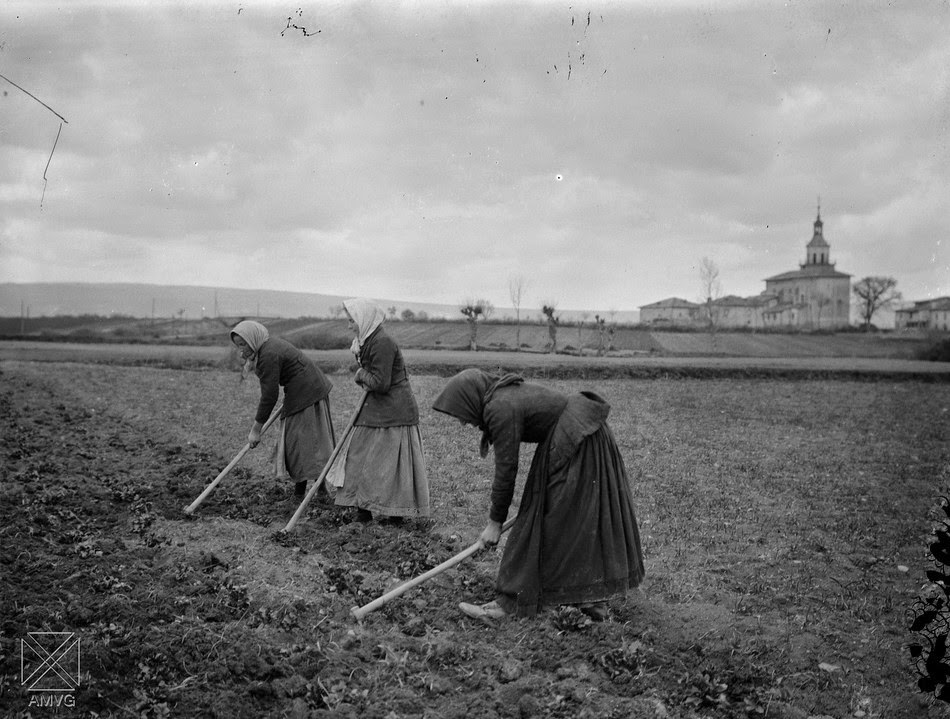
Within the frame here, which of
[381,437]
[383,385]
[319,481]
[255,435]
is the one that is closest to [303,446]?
[255,435]

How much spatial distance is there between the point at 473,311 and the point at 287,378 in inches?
1298

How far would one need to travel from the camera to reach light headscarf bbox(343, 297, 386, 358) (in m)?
6.99

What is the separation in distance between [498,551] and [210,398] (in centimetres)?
1349

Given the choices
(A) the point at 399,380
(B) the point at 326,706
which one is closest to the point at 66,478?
(A) the point at 399,380

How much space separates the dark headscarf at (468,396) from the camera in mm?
4699

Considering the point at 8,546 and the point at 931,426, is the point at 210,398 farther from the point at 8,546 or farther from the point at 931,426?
the point at 931,426

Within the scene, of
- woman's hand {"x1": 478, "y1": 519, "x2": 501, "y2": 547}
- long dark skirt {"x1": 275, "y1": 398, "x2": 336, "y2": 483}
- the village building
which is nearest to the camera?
woman's hand {"x1": 478, "y1": 519, "x2": 501, "y2": 547}

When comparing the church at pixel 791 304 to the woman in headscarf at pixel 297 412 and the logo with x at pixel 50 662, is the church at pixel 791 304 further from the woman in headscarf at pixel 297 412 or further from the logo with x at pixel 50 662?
the logo with x at pixel 50 662

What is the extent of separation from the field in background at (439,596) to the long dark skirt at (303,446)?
16.1 inches

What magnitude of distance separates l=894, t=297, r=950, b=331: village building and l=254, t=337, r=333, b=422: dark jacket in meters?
9.92

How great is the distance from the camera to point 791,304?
79.8 metres

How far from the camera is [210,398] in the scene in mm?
18188

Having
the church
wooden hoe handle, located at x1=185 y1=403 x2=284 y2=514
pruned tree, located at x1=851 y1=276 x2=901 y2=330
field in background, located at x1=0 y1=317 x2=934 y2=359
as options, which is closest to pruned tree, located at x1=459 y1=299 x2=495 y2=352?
field in background, located at x1=0 y1=317 x2=934 y2=359

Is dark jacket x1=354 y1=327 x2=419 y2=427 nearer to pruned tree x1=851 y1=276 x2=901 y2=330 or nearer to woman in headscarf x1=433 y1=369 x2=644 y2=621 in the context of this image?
woman in headscarf x1=433 y1=369 x2=644 y2=621
